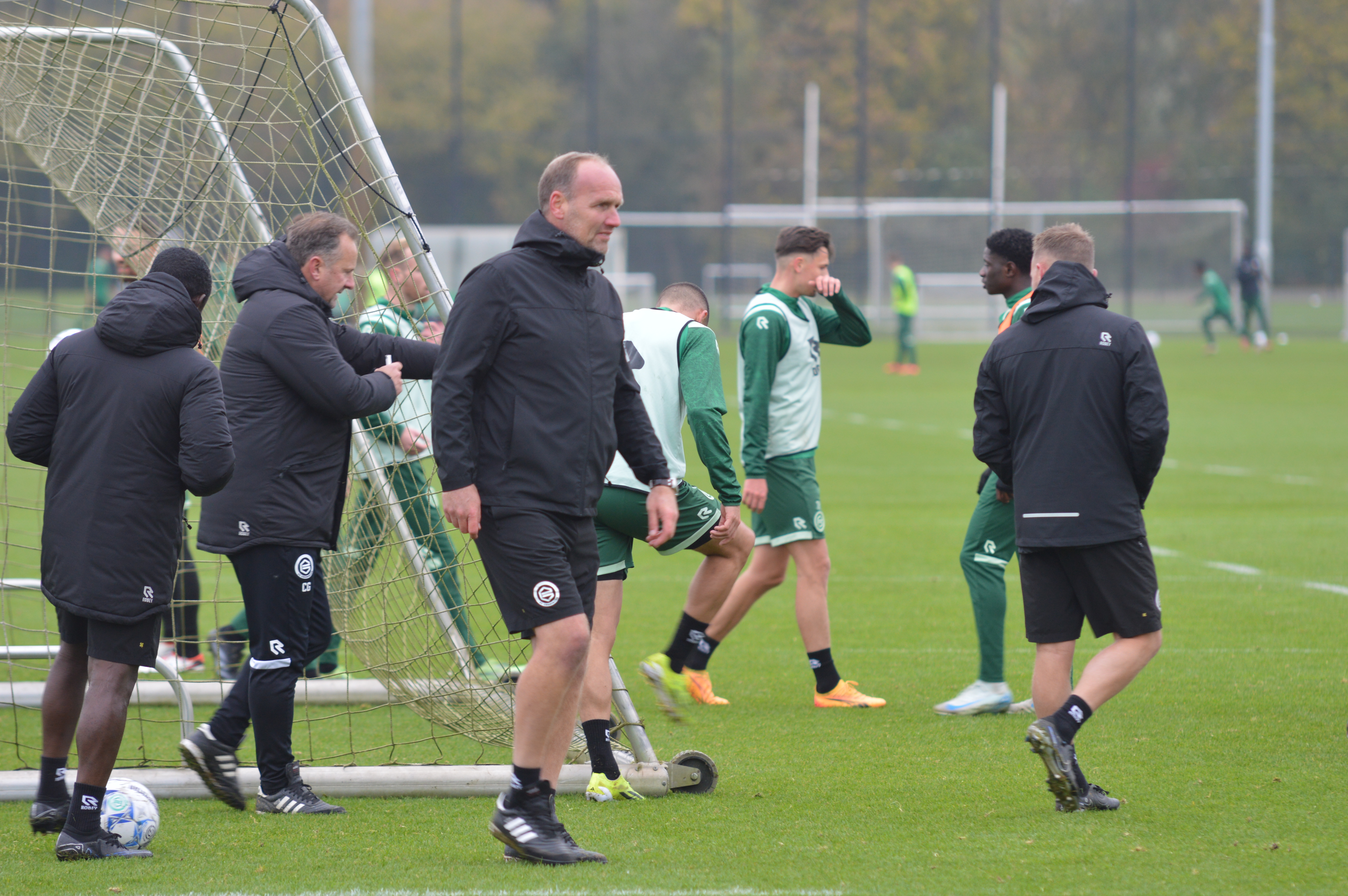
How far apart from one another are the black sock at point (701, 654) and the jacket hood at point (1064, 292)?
229 centimetres

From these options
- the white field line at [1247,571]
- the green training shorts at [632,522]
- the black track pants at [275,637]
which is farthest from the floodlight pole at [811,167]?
the black track pants at [275,637]

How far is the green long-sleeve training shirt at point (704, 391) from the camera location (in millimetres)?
5500

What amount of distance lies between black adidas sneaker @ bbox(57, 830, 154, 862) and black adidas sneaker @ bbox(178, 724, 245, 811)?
19.4 inches

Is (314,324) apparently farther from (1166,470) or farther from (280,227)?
(1166,470)

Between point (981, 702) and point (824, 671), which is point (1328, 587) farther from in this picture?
point (824, 671)

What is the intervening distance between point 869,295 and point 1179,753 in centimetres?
3313

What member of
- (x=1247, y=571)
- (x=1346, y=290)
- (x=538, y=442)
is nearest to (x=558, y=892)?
(x=538, y=442)

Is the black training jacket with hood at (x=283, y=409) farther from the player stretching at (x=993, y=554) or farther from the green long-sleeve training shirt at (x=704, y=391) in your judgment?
the player stretching at (x=993, y=554)

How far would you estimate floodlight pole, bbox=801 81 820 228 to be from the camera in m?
37.1

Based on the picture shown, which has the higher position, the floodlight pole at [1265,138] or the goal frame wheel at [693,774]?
the floodlight pole at [1265,138]

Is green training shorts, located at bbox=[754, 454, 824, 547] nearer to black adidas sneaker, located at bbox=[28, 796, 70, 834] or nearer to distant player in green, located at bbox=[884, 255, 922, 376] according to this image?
black adidas sneaker, located at bbox=[28, 796, 70, 834]

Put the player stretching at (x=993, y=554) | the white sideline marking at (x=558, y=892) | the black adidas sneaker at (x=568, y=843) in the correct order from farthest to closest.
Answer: the player stretching at (x=993, y=554) < the black adidas sneaker at (x=568, y=843) < the white sideline marking at (x=558, y=892)

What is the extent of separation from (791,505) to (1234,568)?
433cm

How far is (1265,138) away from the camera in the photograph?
3269 centimetres
